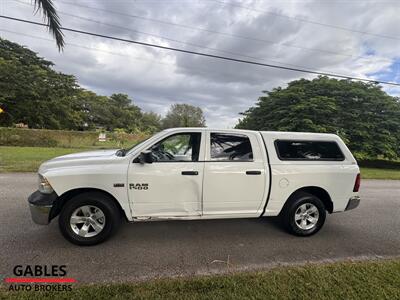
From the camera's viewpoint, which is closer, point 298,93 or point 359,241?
point 359,241

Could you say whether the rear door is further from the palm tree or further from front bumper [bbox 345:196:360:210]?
the palm tree

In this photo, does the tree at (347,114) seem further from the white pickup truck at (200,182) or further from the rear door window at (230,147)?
the rear door window at (230,147)

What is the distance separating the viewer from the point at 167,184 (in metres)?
3.37

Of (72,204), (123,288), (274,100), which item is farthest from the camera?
(274,100)

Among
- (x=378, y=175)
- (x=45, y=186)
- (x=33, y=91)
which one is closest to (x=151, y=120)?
(x=33, y=91)

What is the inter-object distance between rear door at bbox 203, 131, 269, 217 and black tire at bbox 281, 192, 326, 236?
1.83ft

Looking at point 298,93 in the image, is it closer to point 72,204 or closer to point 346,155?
point 346,155

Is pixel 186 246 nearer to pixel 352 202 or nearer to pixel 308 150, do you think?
pixel 308 150

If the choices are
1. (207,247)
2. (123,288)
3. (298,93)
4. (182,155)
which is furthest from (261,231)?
(298,93)

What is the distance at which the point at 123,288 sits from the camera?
7.76 feet

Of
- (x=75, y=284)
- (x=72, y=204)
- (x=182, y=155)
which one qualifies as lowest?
(x=75, y=284)

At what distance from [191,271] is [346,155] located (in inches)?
137

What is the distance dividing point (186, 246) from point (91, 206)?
5.19 feet

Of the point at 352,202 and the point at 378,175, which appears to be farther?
the point at 378,175
